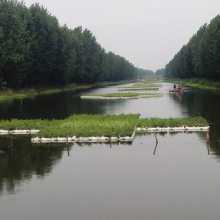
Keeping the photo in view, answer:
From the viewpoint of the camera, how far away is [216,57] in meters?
95.3

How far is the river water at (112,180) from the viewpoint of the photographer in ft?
47.4

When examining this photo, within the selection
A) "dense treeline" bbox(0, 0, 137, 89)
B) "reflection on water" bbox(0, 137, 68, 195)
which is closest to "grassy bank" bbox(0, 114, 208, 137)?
"reflection on water" bbox(0, 137, 68, 195)

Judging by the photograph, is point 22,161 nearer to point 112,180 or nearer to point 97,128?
point 112,180

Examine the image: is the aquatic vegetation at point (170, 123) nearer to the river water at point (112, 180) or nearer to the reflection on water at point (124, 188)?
the river water at point (112, 180)

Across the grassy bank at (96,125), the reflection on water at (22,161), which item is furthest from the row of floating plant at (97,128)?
the reflection on water at (22,161)

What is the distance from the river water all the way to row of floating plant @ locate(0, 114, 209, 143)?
4.42ft

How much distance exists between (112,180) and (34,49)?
241ft

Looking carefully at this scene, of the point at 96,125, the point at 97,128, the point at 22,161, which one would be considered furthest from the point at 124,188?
the point at 96,125

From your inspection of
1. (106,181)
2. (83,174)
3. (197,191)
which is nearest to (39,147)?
(83,174)

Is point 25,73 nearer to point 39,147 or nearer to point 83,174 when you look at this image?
point 39,147

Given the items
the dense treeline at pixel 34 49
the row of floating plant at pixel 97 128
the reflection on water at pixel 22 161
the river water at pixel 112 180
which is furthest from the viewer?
the dense treeline at pixel 34 49

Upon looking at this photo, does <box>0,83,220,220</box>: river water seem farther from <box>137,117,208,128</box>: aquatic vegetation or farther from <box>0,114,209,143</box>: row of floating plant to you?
<box>137,117,208,128</box>: aquatic vegetation

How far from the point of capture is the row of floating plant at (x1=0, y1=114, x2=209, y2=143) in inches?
1100

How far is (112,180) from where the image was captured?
59.6 feet
